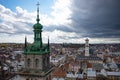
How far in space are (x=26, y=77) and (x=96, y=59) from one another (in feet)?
317

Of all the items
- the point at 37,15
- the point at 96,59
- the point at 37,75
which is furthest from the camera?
the point at 96,59

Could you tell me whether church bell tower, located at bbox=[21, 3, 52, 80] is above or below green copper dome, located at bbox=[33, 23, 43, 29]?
below

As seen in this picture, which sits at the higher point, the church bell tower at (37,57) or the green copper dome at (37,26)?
the green copper dome at (37,26)

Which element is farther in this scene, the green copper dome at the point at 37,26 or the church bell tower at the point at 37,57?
the green copper dome at the point at 37,26

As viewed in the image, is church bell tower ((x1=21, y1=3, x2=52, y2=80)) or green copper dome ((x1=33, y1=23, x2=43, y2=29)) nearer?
church bell tower ((x1=21, y1=3, x2=52, y2=80))

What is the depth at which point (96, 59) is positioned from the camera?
114312 millimetres

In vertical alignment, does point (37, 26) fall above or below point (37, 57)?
above

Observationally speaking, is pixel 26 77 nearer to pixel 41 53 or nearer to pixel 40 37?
pixel 41 53

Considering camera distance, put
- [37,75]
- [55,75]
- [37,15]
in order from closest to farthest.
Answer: [37,75] → [37,15] → [55,75]

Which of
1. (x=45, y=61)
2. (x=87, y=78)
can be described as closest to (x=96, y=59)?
(x=87, y=78)

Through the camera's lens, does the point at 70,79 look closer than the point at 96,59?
Yes

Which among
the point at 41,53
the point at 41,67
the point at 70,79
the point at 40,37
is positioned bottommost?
the point at 70,79

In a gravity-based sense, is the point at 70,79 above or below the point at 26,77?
below

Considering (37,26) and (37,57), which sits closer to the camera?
(37,57)
